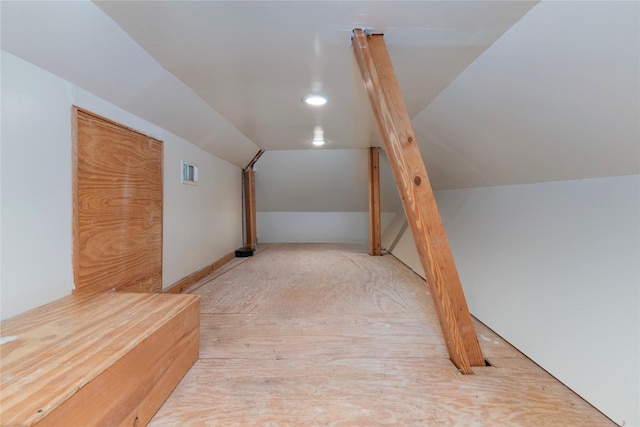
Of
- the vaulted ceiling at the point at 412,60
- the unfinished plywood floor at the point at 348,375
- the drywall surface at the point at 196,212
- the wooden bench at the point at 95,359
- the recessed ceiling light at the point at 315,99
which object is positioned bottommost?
the unfinished plywood floor at the point at 348,375

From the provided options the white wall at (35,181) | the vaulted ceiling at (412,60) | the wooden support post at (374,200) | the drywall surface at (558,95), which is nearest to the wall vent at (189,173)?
the vaulted ceiling at (412,60)

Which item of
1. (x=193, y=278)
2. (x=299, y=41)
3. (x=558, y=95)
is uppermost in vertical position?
(x=299, y=41)

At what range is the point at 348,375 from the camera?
1.41 m

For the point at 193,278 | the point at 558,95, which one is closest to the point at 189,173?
the point at 193,278

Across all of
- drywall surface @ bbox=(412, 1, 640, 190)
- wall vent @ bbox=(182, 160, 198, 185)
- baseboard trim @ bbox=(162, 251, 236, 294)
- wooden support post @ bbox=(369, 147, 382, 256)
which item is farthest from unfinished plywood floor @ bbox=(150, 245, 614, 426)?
wooden support post @ bbox=(369, 147, 382, 256)

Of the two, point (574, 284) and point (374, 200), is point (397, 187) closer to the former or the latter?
point (574, 284)

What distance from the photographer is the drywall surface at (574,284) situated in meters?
1.17

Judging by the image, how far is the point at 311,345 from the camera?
67.1 inches

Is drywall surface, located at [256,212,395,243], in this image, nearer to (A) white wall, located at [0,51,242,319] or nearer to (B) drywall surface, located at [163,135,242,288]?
(B) drywall surface, located at [163,135,242,288]

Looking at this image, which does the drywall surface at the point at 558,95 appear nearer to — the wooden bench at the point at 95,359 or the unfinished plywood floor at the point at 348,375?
the unfinished plywood floor at the point at 348,375

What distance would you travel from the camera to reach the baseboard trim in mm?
2588

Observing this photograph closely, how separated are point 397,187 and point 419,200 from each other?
5.3 inches

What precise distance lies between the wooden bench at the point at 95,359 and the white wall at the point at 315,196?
3.66 meters

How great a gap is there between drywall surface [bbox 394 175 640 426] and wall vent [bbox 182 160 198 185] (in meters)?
2.85
